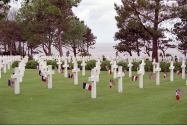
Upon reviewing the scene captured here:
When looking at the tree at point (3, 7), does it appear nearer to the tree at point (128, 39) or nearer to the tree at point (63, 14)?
the tree at point (128, 39)

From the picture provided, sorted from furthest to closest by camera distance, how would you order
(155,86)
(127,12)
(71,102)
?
(127,12) < (155,86) < (71,102)

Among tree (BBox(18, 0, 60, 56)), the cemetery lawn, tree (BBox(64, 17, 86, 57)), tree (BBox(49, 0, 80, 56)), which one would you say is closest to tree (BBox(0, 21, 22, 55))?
tree (BBox(18, 0, 60, 56))

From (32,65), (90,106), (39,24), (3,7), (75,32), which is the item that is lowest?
(90,106)

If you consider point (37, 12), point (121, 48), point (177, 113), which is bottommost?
point (177, 113)

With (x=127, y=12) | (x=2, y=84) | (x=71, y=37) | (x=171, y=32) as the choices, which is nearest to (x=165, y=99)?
(x=2, y=84)

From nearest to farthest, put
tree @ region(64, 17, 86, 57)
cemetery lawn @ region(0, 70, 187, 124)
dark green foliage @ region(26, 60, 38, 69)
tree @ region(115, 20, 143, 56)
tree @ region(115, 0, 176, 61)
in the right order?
cemetery lawn @ region(0, 70, 187, 124)
dark green foliage @ region(26, 60, 38, 69)
tree @ region(115, 0, 176, 61)
tree @ region(115, 20, 143, 56)
tree @ region(64, 17, 86, 57)

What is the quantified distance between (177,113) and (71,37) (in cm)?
5584

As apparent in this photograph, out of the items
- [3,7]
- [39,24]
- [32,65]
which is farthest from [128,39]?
[3,7]

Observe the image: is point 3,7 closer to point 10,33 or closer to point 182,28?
point 182,28

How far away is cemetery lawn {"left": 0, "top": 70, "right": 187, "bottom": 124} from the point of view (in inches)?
448

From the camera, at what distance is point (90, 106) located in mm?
13547

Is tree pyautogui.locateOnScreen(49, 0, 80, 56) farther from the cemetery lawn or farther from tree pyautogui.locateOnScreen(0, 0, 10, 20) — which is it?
tree pyautogui.locateOnScreen(0, 0, 10, 20)

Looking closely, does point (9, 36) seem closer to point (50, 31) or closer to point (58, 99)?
point (50, 31)

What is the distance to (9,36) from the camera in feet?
224
